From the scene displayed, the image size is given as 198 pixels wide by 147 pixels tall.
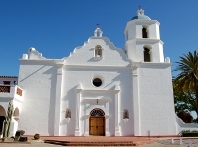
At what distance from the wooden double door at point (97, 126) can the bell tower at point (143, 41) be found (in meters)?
Answer: 7.90

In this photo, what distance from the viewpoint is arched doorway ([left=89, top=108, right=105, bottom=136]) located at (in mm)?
22609

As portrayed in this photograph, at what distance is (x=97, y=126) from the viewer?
898 inches

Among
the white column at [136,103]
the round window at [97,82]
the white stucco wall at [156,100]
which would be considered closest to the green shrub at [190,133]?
the white stucco wall at [156,100]

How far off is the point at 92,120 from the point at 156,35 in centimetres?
1276

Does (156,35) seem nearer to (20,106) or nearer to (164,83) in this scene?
(164,83)

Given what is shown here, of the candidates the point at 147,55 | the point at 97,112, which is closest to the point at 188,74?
the point at 147,55

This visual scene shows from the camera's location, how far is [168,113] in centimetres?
2306

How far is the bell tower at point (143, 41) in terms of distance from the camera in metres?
25.3

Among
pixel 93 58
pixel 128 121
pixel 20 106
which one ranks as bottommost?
pixel 128 121

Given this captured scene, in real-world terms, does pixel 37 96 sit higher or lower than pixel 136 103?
higher

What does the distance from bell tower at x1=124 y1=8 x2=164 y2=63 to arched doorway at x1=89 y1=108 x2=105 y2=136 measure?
24.0 feet

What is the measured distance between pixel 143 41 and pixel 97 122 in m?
10.9

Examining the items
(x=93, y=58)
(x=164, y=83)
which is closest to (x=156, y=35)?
(x=164, y=83)

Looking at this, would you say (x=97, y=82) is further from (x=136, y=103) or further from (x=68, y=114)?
(x=136, y=103)
